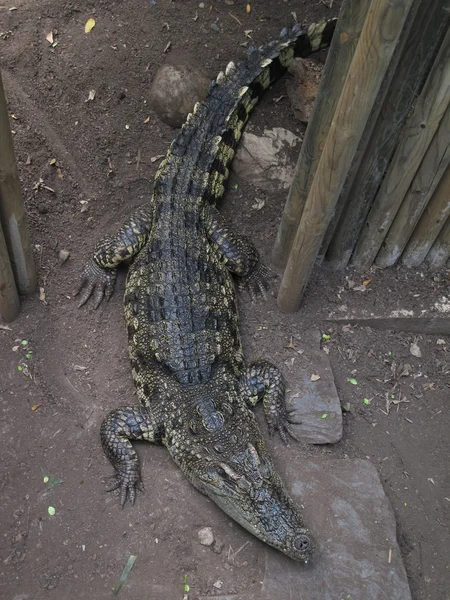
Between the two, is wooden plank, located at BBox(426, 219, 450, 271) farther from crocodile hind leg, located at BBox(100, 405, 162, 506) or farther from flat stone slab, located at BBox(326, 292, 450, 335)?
crocodile hind leg, located at BBox(100, 405, 162, 506)

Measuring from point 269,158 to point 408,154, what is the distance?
1472mm

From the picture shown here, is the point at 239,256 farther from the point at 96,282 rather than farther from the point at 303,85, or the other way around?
the point at 303,85

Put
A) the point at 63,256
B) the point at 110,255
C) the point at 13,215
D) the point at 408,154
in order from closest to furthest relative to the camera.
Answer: the point at 408,154 < the point at 13,215 < the point at 110,255 < the point at 63,256

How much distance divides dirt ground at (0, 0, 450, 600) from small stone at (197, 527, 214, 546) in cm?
4

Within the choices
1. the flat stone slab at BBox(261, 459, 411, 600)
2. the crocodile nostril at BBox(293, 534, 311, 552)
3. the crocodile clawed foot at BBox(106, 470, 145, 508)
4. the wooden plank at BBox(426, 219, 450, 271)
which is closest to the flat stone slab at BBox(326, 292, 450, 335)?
the wooden plank at BBox(426, 219, 450, 271)

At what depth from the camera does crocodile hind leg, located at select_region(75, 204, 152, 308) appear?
424 centimetres

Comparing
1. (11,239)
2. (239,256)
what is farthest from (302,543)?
(11,239)

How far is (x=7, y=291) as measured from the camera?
376cm

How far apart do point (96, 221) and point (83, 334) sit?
3.42 ft

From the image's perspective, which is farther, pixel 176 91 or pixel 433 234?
pixel 176 91

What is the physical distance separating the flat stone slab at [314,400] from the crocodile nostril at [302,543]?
765 millimetres

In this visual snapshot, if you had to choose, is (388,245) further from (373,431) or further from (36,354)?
(36,354)

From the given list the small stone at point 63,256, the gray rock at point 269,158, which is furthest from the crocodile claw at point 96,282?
the gray rock at point 269,158

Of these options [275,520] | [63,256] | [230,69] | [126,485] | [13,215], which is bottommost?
[126,485]
